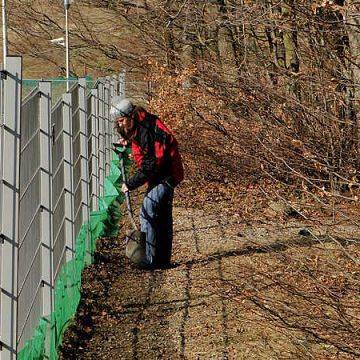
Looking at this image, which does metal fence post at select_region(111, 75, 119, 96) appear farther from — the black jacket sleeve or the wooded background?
the black jacket sleeve

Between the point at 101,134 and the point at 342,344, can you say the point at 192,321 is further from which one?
the point at 101,134

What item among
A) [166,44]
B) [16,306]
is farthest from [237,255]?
[166,44]

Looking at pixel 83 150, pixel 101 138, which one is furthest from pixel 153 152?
pixel 101 138

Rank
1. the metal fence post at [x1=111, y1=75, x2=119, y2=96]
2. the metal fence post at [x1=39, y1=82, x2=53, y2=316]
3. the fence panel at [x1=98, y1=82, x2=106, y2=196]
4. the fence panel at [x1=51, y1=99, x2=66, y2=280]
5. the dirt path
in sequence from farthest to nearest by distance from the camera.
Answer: the metal fence post at [x1=111, y1=75, x2=119, y2=96] < the fence panel at [x1=98, y1=82, x2=106, y2=196] < the fence panel at [x1=51, y1=99, x2=66, y2=280] < the dirt path < the metal fence post at [x1=39, y1=82, x2=53, y2=316]

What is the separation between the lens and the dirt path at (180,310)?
7.03 metres

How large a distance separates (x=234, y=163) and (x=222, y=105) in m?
0.99

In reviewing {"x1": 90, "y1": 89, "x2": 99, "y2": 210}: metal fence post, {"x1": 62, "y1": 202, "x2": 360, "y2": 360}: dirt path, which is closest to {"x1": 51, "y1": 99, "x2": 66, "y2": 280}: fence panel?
{"x1": 62, "y1": 202, "x2": 360, "y2": 360}: dirt path

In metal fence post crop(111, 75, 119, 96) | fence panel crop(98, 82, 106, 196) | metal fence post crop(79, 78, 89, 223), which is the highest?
metal fence post crop(79, 78, 89, 223)

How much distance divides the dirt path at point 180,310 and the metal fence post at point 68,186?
535mm

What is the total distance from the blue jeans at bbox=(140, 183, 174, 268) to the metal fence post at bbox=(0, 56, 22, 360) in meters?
4.33

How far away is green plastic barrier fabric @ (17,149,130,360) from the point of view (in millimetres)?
6125

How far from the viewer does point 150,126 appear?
354 inches

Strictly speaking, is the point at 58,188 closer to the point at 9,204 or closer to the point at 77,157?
the point at 77,157

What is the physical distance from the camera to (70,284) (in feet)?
26.3
